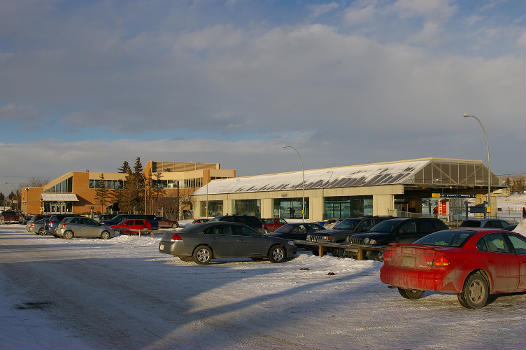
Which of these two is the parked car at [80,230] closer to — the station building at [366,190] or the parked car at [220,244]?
the parked car at [220,244]

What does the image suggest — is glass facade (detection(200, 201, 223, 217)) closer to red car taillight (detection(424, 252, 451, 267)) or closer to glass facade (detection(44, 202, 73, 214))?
glass facade (detection(44, 202, 73, 214))

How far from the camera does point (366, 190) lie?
5722cm

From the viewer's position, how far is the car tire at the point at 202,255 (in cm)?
1758

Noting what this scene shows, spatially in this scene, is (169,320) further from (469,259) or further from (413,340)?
(469,259)

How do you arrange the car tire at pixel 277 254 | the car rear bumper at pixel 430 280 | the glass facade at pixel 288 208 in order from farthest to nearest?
the glass facade at pixel 288 208 < the car tire at pixel 277 254 < the car rear bumper at pixel 430 280

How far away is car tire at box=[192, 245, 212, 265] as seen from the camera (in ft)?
57.7

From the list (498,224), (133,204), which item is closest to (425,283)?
(498,224)

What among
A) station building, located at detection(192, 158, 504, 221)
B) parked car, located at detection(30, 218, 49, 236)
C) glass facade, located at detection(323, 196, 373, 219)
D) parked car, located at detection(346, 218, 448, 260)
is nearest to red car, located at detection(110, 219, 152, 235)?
parked car, located at detection(30, 218, 49, 236)

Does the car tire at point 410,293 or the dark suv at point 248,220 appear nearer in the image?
the car tire at point 410,293

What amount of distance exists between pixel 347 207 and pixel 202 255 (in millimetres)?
44113

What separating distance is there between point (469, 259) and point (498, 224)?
1901 centimetres

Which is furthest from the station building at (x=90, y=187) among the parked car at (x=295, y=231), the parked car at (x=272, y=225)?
the parked car at (x=295, y=231)

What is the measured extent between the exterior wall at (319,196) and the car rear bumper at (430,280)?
146 ft

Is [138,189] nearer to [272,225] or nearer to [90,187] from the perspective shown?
[90,187]
